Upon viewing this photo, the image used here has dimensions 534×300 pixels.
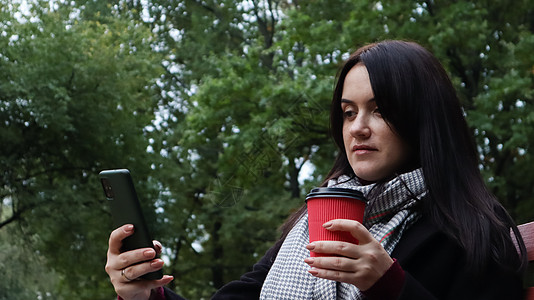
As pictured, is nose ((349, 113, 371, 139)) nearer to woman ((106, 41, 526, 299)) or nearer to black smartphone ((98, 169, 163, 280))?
woman ((106, 41, 526, 299))

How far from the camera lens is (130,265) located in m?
1.89

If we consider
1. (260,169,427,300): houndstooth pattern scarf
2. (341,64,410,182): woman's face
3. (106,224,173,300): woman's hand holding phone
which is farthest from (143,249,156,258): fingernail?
(341,64,410,182): woman's face

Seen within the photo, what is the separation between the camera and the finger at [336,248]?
1507 millimetres

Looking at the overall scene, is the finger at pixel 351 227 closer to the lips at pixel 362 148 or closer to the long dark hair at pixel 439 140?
the long dark hair at pixel 439 140

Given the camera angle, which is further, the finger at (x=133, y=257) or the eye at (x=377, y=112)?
the eye at (x=377, y=112)

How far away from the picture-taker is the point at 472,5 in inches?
422

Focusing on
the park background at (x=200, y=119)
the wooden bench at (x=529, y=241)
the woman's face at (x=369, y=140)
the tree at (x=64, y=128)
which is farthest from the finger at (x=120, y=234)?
the tree at (x=64, y=128)

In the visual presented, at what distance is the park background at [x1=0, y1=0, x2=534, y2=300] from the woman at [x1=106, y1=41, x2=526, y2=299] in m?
8.42

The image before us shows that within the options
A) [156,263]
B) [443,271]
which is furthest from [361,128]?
[156,263]

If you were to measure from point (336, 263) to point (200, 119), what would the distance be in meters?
10.8

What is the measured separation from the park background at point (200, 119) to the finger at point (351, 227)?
9.03m

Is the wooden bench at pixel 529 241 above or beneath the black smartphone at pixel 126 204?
beneath

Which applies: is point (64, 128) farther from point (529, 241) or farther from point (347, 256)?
point (347, 256)

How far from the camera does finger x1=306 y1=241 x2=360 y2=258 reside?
1.51 metres
